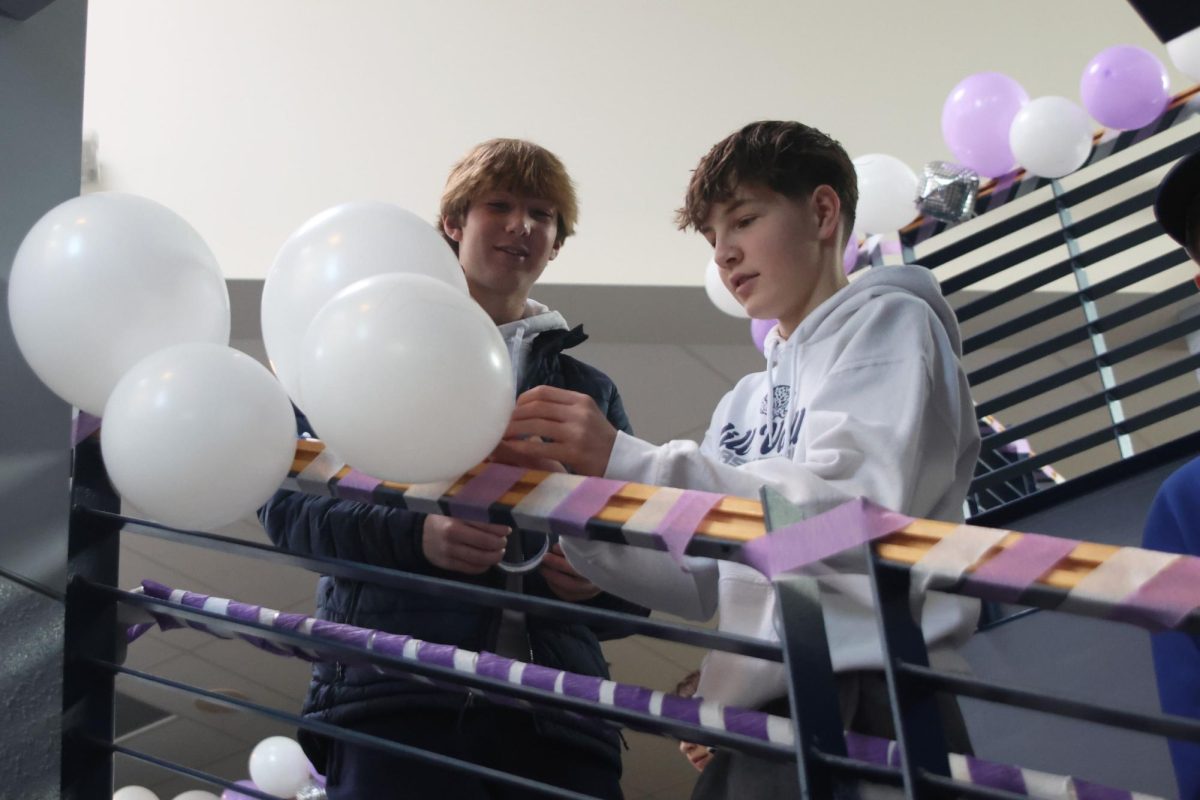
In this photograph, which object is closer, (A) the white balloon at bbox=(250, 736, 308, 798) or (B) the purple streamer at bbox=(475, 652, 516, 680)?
(B) the purple streamer at bbox=(475, 652, 516, 680)

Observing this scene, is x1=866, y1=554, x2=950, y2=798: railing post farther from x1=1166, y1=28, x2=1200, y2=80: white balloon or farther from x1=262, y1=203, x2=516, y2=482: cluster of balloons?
x1=1166, y1=28, x2=1200, y2=80: white balloon

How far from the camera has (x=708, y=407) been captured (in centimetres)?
484

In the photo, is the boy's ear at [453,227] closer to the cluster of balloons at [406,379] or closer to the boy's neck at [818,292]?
the boy's neck at [818,292]

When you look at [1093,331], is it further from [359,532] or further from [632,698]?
[632,698]

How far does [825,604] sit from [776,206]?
2.07ft

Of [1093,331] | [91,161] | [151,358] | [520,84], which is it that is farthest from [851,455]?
[91,161]

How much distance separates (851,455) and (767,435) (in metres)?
0.30

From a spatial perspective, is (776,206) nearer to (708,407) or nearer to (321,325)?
(321,325)

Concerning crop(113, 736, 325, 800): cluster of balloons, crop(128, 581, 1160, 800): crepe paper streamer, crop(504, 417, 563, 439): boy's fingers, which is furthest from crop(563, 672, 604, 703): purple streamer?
crop(113, 736, 325, 800): cluster of balloons

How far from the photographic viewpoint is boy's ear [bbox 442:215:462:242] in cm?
196

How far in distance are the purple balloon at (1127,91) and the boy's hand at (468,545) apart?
7.56 feet

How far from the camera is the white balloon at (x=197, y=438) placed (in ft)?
3.83

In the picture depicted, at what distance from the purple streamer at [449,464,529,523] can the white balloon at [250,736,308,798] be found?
4.00 m

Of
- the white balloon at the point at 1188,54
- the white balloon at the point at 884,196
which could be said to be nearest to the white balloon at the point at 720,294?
the white balloon at the point at 884,196
